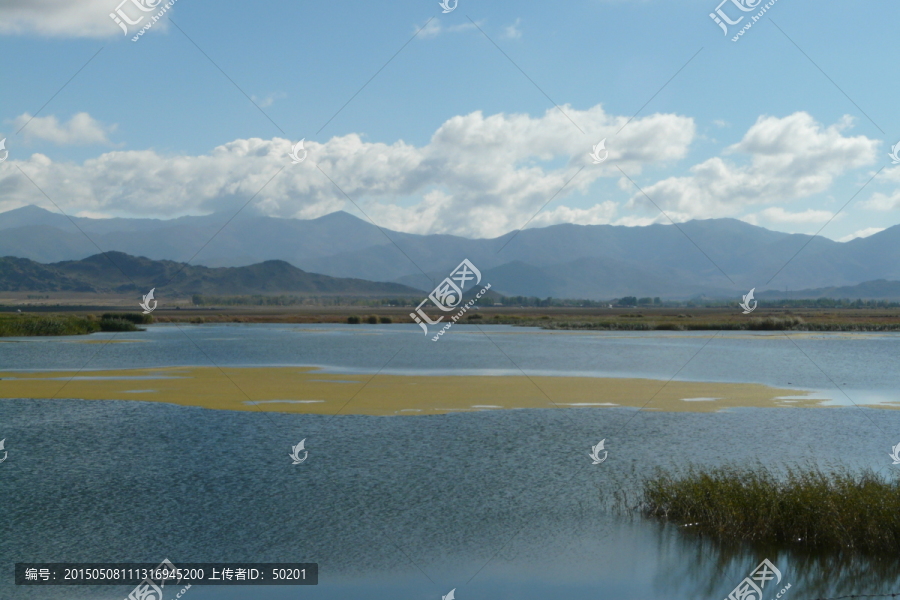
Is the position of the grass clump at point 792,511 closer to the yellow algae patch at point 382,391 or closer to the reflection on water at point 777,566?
the reflection on water at point 777,566

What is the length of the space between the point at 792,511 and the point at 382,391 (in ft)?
50.4

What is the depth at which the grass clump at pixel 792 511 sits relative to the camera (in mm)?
9523

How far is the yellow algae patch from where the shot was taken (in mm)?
21016

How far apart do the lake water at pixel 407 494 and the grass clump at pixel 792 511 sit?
330 millimetres

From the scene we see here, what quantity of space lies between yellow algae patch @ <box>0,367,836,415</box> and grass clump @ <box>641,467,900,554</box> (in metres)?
9.73

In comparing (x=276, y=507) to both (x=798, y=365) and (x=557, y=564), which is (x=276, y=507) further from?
(x=798, y=365)

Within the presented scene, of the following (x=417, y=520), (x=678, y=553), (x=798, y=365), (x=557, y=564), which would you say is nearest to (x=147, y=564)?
(x=417, y=520)

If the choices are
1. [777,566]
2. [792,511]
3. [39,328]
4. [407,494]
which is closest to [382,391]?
[407,494]

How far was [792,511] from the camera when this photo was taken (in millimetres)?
9984

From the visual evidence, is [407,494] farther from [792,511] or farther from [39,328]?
[39,328]

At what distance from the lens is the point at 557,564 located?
9430mm

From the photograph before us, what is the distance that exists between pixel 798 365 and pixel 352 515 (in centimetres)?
2857

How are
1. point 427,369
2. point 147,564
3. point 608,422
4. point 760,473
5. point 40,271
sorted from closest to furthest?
point 147,564
point 760,473
point 608,422
point 427,369
point 40,271

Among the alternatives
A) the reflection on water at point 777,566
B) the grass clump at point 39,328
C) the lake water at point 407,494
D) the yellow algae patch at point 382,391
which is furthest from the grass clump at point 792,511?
the grass clump at point 39,328
